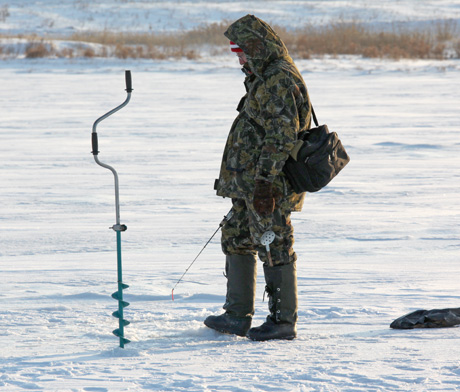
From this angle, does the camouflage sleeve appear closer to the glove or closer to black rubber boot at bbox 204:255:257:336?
the glove

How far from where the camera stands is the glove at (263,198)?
134 inches

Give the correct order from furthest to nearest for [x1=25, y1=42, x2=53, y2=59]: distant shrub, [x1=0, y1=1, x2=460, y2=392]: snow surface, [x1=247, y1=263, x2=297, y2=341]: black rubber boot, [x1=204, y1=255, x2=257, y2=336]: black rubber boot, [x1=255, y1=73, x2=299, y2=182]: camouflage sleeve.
Result: 1. [x1=25, y1=42, x2=53, y2=59]: distant shrub
2. [x1=204, y1=255, x2=257, y2=336]: black rubber boot
3. [x1=247, y1=263, x2=297, y2=341]: black rubber boot
4. [x1=255, y1=73, x2=299, y2=182]: camouflage sleeve
5. [x1=0, y1=1, x2=460, y2=392]: snow surface

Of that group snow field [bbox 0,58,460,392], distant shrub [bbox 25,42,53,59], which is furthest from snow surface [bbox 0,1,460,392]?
distant shrub [bbox 25,42,53,59]

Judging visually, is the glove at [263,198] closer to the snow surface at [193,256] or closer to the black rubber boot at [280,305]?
the black rubber boot at [280,305]

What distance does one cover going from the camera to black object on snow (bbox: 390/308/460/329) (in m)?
3.83

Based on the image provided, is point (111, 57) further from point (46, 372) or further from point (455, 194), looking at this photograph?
point (46, 372)

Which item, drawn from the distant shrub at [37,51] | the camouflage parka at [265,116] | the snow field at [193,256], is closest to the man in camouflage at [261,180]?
the camouflage parka at [265,116]

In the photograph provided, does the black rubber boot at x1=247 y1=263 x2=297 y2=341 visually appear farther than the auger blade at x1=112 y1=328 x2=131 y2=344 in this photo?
Yes

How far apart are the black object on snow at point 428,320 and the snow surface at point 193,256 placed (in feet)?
0.28

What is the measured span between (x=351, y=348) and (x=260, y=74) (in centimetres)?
129

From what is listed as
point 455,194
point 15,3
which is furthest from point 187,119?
point 15,3

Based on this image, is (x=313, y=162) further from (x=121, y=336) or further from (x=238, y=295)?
(x=121, y=336)

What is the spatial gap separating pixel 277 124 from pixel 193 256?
7.12 feet

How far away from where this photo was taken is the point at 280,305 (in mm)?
3660
